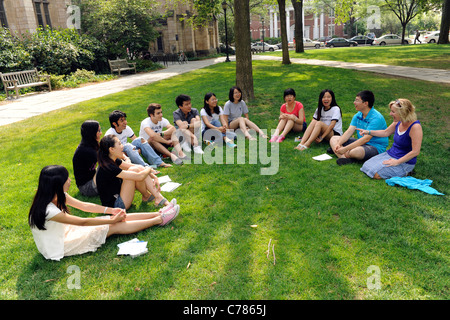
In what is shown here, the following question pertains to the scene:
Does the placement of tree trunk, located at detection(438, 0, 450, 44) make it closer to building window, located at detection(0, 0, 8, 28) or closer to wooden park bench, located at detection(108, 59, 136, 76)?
wooden park bench, located at detection(108, 59, 136, 76)

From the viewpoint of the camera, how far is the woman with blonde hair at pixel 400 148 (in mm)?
4816

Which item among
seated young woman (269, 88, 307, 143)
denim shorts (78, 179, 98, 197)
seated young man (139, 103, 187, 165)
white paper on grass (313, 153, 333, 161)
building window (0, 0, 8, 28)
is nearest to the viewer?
denim shorts (78, 179, 98, 197)

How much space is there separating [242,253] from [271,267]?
15.8 inches

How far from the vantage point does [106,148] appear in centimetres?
416

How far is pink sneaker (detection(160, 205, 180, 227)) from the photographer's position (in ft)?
13.8

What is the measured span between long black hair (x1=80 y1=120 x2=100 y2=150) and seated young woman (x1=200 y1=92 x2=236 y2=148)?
9.99 ft

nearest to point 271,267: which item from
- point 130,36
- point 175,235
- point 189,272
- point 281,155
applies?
point 189,272

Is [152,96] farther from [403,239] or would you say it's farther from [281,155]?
[403,239]

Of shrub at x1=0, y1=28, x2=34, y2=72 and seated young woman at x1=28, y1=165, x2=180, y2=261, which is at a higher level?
shrub at x1=0, y1=28, x2=34, y2=72

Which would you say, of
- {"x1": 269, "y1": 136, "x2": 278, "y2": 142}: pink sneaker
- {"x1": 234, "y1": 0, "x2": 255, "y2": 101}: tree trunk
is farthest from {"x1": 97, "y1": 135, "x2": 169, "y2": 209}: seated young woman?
{"x1": 234, "y1": 0, "x2": 255, "y2": 101}: tree trunk

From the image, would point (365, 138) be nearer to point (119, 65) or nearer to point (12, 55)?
point (12, 55)

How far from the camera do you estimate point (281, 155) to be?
6.51m

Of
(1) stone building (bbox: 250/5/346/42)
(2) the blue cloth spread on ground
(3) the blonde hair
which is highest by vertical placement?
(1) stone building (bbox: 250/5/346/42)

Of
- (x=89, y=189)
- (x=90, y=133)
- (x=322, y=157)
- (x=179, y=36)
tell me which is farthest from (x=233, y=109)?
(x=179, y=36)
